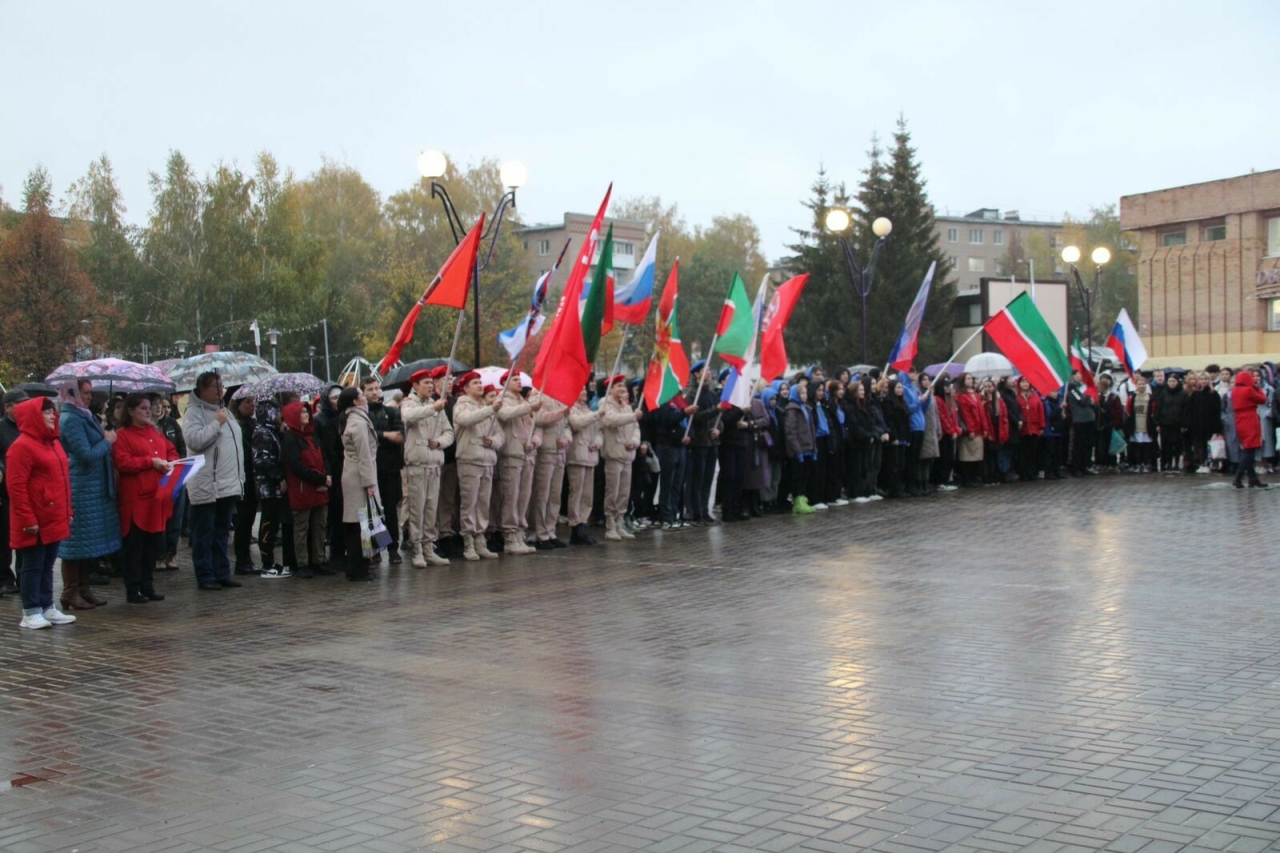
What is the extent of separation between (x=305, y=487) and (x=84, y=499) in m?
2.39

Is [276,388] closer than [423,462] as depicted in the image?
No

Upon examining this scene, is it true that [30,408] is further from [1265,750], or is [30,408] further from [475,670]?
[1265,750]

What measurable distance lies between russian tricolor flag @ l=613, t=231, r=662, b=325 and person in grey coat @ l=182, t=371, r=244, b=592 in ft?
18.0

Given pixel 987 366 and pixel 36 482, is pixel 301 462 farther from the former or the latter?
pixel 987 366

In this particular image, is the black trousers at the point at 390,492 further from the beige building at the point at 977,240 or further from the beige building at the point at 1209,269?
the beige building at the point at 977,240

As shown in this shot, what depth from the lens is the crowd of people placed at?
38.7 feet

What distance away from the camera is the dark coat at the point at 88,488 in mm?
11609

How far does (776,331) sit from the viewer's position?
62.0ft

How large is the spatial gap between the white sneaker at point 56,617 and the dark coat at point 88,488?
627 mm

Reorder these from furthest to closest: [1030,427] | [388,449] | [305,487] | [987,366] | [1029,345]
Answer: [987,366], [1030,427], [1029,345], [388,449], [305,487]

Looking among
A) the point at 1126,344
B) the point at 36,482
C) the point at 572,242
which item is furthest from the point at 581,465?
the point at 572,242

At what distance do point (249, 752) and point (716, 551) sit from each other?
886 cm

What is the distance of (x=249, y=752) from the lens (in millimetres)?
6809

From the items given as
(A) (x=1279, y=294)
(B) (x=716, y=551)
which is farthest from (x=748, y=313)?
(A) (x=1279, y=294)
